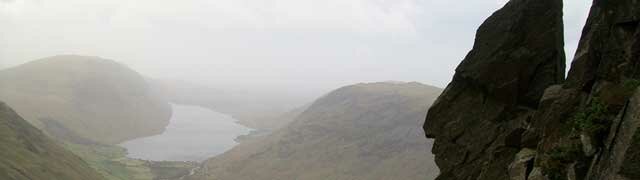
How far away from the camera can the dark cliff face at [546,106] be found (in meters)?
19.8

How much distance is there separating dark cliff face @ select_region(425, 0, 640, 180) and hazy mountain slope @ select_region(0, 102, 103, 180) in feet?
392

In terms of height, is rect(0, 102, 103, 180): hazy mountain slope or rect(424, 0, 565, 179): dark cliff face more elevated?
rect(0, 102, 103, 180): hazy mountain slope

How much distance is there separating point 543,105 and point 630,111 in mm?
7630

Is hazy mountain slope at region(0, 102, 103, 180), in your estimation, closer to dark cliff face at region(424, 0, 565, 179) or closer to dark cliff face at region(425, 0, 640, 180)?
dark cliff face at region(424, 0, 565, 179)

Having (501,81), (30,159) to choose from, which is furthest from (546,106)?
(30,159)

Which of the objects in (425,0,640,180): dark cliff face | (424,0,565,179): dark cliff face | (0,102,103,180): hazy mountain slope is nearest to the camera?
(425,0,640,180): dark cliff face

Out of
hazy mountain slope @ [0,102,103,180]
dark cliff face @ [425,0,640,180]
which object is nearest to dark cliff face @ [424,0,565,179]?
dark cliff face @ [425,0,640,180]

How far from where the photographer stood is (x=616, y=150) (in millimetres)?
17891

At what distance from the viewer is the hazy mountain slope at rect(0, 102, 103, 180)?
141900 millimetres

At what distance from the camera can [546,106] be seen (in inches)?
992

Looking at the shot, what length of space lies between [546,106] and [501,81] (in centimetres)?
626

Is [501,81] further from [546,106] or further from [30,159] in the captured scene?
[30,159]

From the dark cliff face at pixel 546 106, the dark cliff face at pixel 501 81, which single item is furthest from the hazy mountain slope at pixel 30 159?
the dark cliff face at pixel 546 106

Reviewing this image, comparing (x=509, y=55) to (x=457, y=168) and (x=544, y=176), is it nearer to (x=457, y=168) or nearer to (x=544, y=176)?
(x=457, y=168)
